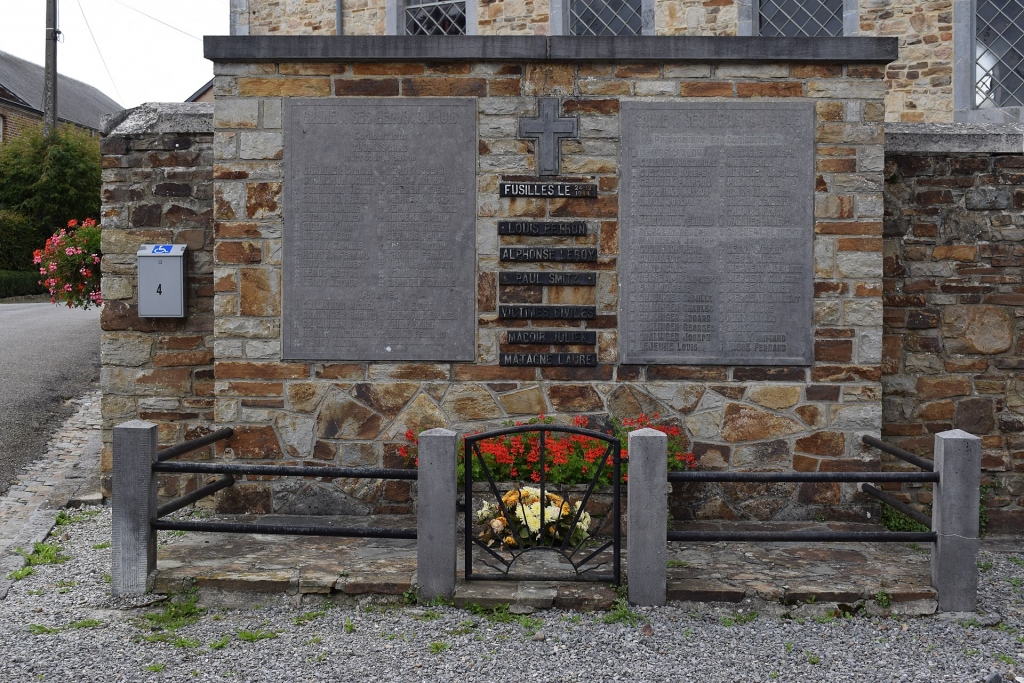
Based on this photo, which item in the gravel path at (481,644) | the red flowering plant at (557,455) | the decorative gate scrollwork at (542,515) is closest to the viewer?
the gravel path at (481,644)

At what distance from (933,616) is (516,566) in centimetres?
213

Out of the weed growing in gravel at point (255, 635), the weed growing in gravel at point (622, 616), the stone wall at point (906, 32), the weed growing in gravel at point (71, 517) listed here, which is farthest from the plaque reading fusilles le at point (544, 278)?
the stone wall at point (906, 32)

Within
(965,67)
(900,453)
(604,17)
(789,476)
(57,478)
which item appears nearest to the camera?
(789,476)

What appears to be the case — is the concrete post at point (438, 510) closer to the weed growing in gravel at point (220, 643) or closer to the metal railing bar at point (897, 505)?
the weed growing in gravel at point (220, 643)

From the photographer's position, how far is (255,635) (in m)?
3.83

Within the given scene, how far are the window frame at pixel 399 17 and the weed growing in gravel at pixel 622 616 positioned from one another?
869cm

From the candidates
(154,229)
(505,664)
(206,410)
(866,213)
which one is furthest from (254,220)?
(866,213)

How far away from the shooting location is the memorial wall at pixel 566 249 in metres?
5.43

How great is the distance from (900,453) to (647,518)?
172 cm

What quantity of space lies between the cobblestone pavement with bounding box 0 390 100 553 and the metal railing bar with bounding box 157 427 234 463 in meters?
1.38

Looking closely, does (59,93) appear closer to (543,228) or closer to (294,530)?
(543,228)

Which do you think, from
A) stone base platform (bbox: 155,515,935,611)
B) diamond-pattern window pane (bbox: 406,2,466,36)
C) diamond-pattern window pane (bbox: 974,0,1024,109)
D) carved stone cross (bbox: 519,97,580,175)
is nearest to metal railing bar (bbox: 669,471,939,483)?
stone base platform (bbox: 155,515,935,611)

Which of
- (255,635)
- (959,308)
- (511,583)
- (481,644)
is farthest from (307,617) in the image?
(959,308)

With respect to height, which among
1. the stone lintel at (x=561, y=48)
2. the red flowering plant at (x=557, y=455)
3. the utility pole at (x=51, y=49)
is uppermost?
the utility pole at (x=51, y=49)
